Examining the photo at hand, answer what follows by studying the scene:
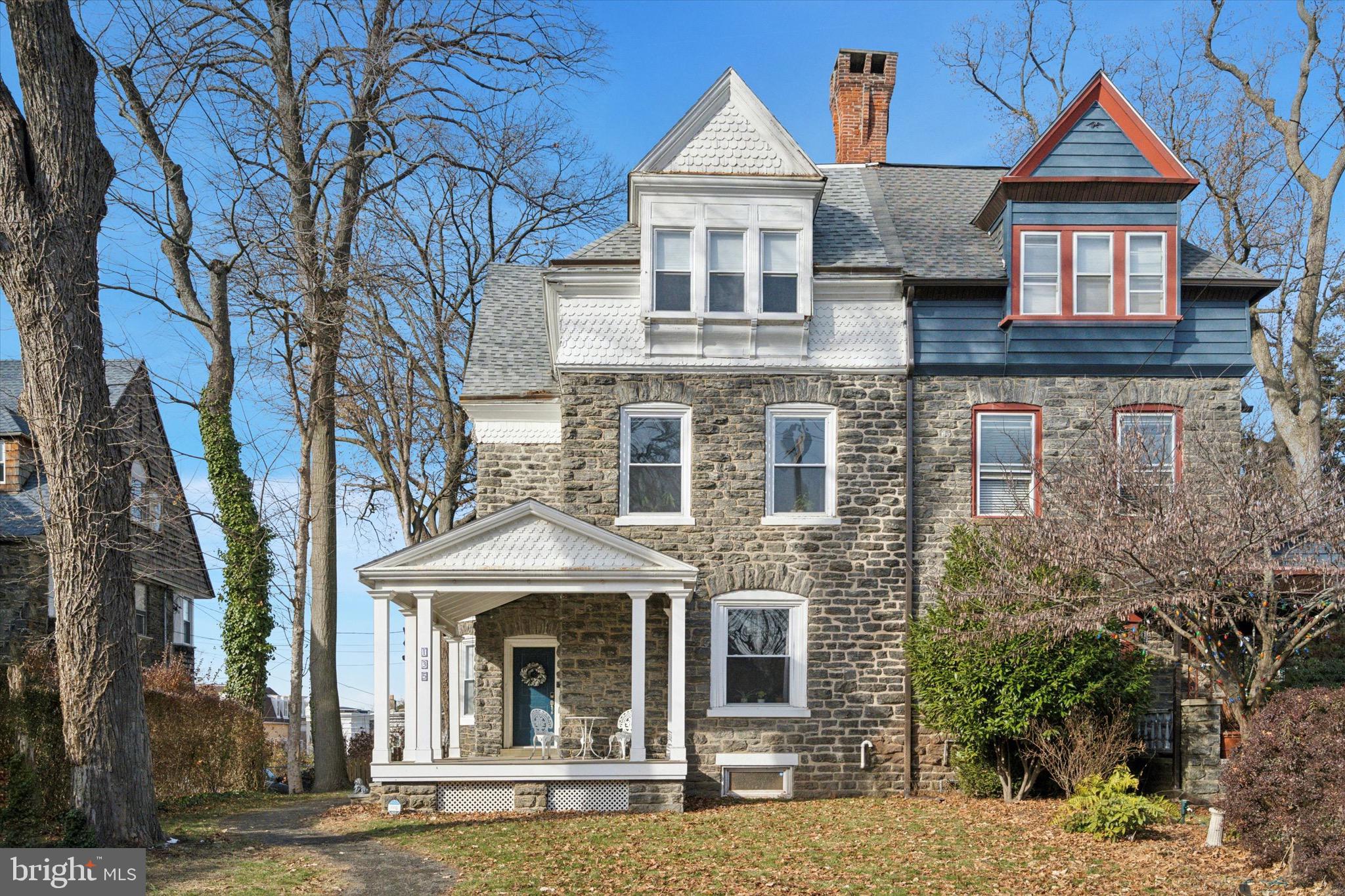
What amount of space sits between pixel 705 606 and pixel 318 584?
828cm

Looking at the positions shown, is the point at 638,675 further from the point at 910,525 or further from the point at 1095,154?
the point at 1095,154

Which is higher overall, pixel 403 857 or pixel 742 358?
pixel 742 358

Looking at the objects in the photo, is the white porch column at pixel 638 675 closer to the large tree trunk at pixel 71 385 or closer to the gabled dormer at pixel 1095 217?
the large tree trunk at pixel 71 385

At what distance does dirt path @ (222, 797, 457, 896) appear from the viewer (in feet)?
37.8

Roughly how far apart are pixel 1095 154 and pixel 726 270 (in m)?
5.79

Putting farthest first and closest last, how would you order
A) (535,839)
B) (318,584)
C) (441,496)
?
(441,496)
(318,584)
(535,839)

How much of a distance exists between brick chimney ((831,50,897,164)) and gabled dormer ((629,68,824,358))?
171 inches

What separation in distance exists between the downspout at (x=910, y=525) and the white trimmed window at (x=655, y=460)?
10.6 feet

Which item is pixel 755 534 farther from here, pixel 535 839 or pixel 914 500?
pixel 535 839

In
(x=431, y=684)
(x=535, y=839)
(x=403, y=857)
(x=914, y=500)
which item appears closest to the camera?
(x=403, y=857)

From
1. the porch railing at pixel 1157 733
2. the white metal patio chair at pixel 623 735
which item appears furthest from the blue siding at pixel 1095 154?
the white metal patio chair at pixel 623 735

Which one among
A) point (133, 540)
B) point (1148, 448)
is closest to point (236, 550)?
point (133, 540)

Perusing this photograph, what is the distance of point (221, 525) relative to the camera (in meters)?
23.2

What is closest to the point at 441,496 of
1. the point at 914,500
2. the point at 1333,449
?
the point at 914,500
